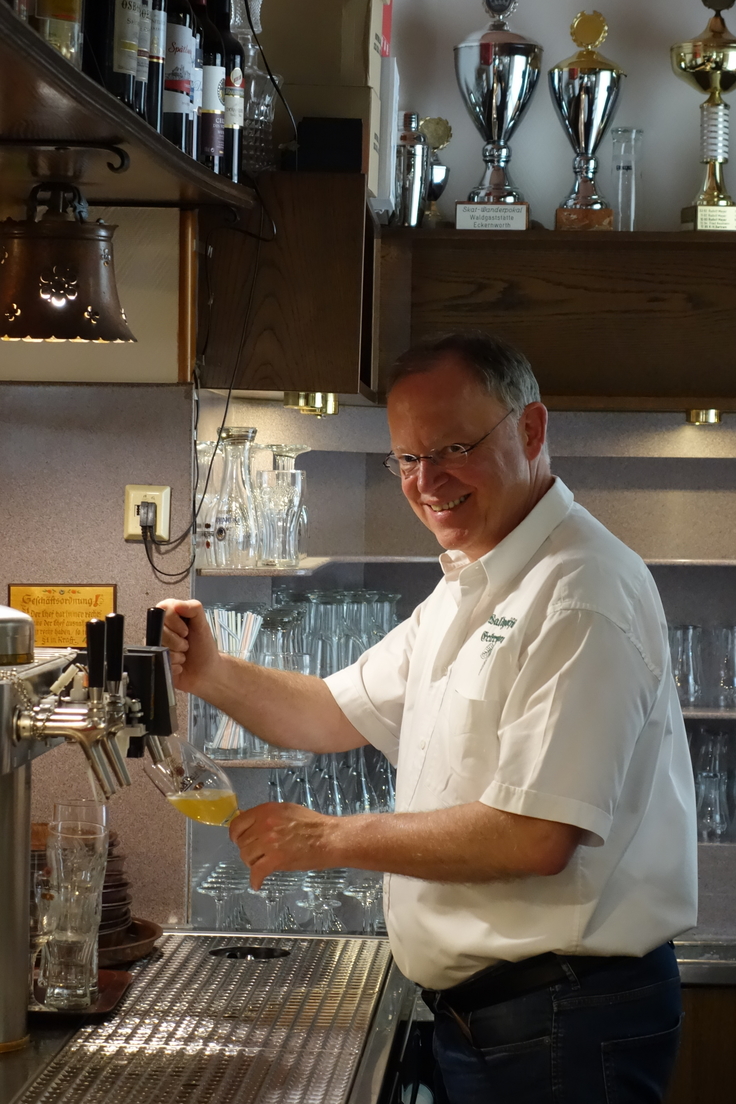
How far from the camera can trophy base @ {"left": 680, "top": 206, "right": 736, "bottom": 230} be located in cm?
355

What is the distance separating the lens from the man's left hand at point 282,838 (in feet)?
5.92

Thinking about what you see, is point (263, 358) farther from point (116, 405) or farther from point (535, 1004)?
point (535, 1004)

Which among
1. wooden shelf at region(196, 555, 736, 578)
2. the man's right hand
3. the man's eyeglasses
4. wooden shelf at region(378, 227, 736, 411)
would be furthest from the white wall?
the man's right hand

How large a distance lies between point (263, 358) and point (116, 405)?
0.31m

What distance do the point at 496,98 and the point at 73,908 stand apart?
264cm

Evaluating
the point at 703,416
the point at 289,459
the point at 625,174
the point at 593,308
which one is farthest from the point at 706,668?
the point at 289,459

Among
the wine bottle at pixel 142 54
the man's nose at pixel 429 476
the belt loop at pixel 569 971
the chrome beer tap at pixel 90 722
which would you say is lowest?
the belt loop at pixel 569 971

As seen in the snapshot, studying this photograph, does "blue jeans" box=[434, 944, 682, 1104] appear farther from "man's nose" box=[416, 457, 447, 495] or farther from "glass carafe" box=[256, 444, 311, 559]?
"glass carafe" box=[256, 444, 311, 559]

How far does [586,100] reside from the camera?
11.6ft

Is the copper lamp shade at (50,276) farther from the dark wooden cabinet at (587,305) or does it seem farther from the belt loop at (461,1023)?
the dark wooden cabinet at (587,305)

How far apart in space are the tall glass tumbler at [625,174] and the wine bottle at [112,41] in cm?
216

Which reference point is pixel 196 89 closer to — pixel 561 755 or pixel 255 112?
pixel 255 112

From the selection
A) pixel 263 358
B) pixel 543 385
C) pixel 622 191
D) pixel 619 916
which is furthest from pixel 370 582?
pixel 619 916

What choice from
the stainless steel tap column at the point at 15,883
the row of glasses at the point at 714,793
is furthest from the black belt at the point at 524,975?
the row of glasses at the point at 714,793
